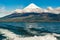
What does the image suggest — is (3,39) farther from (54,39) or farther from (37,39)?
(54,39)

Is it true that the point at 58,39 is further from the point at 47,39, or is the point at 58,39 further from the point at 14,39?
the point at 14,39

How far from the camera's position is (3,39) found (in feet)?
164

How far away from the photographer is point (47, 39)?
158 ft

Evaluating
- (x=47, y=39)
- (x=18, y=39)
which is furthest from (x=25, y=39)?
(x=47, y=39)

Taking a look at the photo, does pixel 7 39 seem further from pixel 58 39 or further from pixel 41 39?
pixel 58 39

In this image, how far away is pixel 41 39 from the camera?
48969mm

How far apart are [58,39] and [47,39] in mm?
3673

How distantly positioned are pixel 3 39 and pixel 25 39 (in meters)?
5.15

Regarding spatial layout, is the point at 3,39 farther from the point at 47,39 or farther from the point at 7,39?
the point at 47,39

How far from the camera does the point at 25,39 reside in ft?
162

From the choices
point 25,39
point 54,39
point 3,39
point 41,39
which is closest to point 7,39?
point 3,39

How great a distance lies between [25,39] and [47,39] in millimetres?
5052

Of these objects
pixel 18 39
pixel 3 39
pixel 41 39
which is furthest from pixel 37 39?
pixel 3 39

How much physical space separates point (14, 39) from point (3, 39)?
2.89 m
